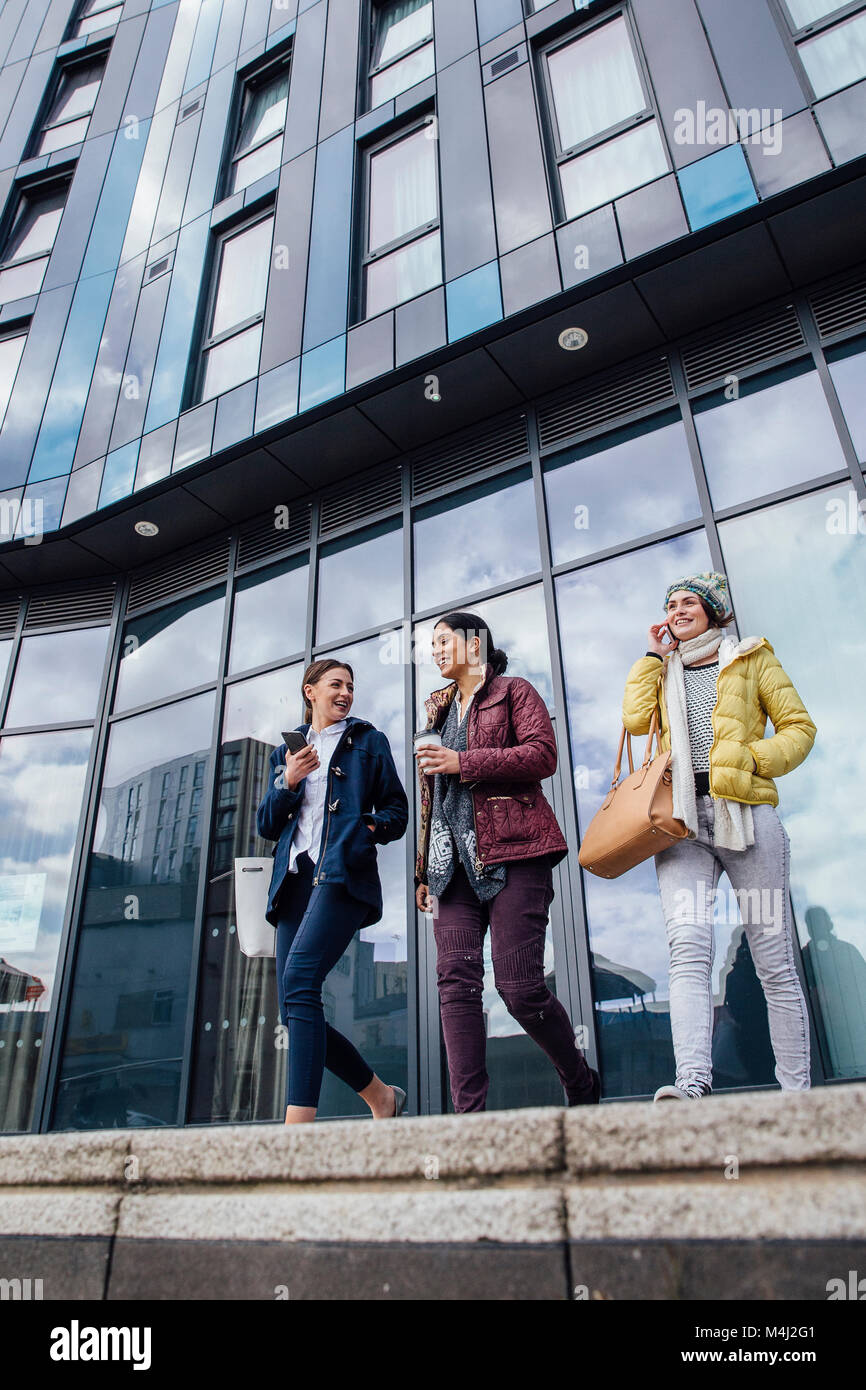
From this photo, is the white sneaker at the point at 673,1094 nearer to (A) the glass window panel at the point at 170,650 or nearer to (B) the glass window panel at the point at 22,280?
(A) the glass window panel at the point at 170,650

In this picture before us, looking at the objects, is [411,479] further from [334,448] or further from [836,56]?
[836,56]

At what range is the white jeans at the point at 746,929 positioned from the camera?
10.2 feet

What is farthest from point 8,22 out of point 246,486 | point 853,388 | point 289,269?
point 853,388

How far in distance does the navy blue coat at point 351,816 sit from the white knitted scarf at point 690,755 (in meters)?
1.13

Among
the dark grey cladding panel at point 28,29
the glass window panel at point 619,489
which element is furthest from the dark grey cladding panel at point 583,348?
the dark grey cladding panel at point 28,29

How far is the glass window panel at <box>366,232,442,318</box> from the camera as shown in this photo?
24.7 ft

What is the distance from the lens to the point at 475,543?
714 cm

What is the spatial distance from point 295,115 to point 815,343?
611cm

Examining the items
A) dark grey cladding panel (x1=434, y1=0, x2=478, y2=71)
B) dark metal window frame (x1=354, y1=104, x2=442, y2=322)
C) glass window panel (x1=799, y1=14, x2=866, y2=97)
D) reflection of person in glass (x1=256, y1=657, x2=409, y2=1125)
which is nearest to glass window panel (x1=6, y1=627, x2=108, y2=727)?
dark metal window frame (x1=354, y1=104, x2=442, y2=322)

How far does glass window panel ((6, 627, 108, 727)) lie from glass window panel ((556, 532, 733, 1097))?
4.66 metres

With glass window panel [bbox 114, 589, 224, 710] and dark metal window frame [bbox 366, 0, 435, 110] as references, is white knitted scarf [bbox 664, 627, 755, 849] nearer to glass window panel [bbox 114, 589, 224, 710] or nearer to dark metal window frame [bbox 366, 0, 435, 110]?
glass window panel [bbox 114, 589, 224, 710]

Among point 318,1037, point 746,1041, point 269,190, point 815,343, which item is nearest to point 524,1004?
point 318,1037

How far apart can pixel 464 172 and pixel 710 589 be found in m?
5.38
